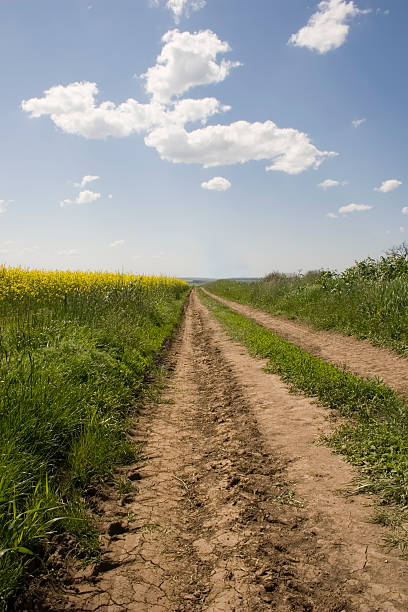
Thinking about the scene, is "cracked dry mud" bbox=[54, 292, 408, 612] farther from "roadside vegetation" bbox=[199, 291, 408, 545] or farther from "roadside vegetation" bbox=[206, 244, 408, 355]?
"roadside vegetation" bbox=[206, 244, 408, 355]

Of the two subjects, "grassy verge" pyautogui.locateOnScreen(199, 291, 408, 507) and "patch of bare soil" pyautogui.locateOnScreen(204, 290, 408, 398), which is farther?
"patch of bare soil" pyautogui.locateOnScreen(204, 290, 408, 398)

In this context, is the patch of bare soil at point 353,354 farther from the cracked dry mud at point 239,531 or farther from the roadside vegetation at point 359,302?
the cracked dry mud at point 239,531

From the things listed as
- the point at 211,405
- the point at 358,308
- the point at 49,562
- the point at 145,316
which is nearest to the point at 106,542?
the point at 49,562

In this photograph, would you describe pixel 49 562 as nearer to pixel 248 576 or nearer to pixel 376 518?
pixel 248 576

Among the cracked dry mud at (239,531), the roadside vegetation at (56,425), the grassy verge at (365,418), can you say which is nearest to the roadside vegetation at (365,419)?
the grassy verge at (365,418)

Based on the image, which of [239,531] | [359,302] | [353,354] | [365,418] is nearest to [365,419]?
[365,418]

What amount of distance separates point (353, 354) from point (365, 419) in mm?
4694

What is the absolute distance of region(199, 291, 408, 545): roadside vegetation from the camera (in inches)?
137

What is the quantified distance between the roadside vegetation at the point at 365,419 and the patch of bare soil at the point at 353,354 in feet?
2.82

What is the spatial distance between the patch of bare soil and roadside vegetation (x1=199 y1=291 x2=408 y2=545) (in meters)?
0.86

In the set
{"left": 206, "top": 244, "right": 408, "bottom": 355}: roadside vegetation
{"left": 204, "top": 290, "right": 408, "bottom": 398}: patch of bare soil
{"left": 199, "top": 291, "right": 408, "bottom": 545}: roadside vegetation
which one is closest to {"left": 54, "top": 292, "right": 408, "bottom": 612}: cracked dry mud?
{"left": 199, "top": 291, "right": 408, "bottom": 545}: roadside vegetation

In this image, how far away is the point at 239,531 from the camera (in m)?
3.02

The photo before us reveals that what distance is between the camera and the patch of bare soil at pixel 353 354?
7262mm

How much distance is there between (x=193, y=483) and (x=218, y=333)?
9.18 meters
